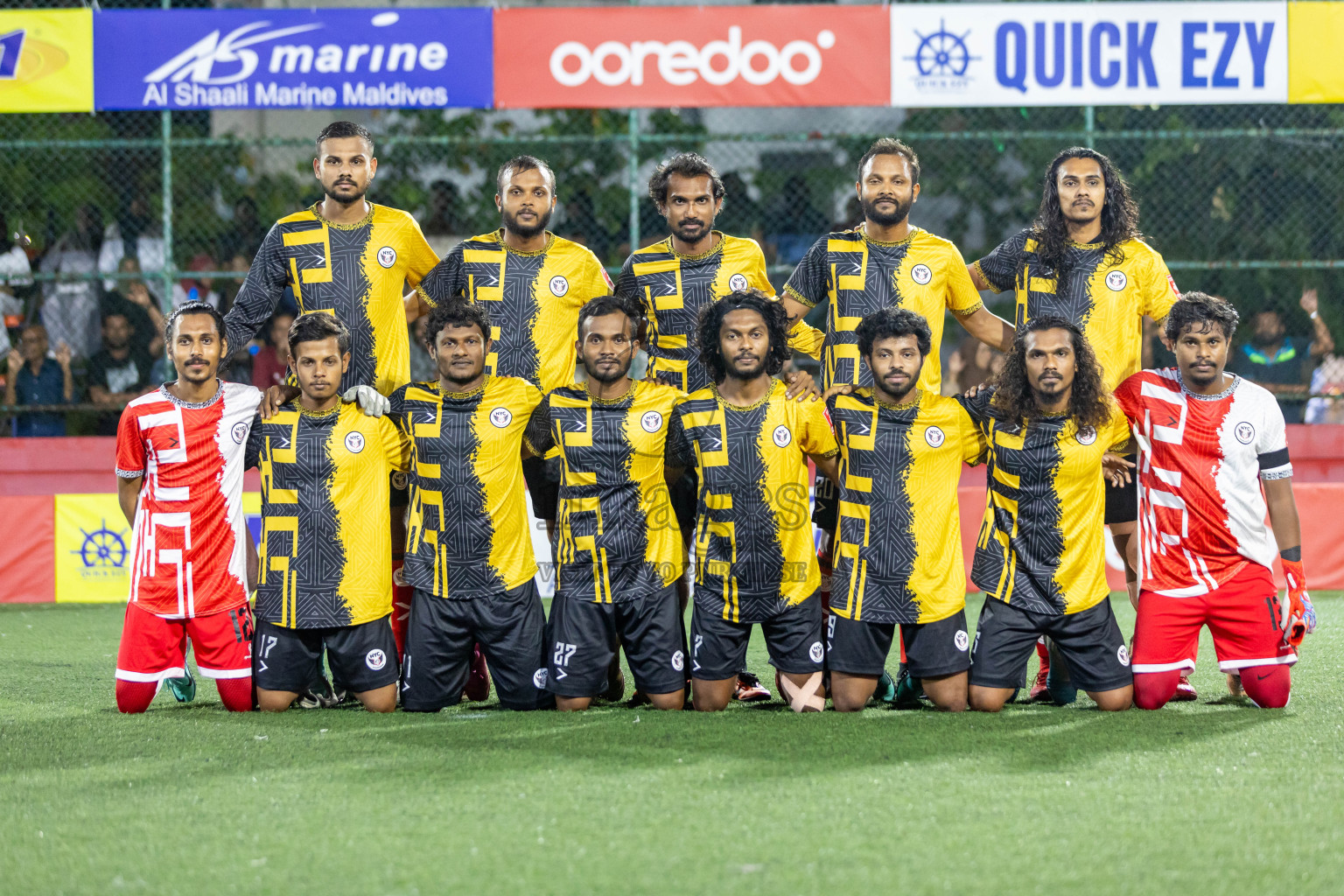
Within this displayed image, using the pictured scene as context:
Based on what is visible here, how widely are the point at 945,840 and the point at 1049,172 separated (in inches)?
121

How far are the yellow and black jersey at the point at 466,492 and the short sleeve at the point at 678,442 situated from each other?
0.52 meters

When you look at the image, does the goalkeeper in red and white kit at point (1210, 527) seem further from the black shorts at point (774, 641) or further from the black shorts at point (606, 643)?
the black shorts at point (606, 643)

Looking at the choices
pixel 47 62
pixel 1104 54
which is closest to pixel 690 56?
pixel 1104 54

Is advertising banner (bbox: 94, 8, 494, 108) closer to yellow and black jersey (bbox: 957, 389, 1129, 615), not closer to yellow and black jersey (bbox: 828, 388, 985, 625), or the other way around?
yellow and black jersey (bbox: 828, 388, 985, 625)

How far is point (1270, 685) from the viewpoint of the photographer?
511 centimetres

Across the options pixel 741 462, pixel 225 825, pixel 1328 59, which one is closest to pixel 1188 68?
pixel 1328 59

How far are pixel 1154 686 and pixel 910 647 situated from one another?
883 mm

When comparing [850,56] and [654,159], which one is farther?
[654,159]

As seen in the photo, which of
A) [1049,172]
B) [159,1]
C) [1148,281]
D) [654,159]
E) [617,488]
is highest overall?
[159,1]

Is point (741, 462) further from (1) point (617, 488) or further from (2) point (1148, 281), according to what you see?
(2) point (1148, 281)

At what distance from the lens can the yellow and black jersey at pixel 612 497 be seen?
5.16 meters

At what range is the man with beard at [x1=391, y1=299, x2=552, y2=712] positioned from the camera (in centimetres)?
521

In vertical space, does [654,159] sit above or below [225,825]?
above

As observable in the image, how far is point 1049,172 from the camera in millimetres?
5551
